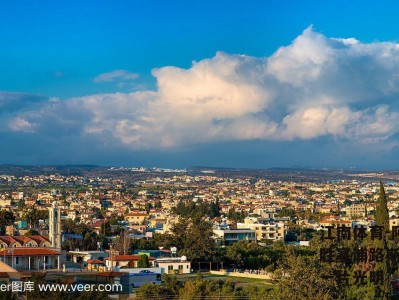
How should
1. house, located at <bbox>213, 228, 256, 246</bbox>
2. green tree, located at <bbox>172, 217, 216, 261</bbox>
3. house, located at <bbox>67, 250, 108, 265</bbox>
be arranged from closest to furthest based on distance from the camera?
1. green tree, located at <bbox>172, 217, 216, 261</bbox>
2. house, located at <bbox>67, 250, 108, 265</bbox>
3. house, located at <bbox>213, 228, 256, 246</bbox>

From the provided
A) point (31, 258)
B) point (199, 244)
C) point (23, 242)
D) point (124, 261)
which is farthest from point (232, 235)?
point (31, 258)

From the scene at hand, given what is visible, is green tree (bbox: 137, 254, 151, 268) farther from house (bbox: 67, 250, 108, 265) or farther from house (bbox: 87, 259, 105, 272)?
house (bbox: 67, 250, 108, 265)

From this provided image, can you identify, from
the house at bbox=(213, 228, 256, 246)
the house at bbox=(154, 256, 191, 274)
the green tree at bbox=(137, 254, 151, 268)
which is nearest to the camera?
the green tree at bbox=(137, 254, 151, 268)

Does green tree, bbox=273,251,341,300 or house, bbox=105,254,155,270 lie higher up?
green tree, bbox=273,251,341,300

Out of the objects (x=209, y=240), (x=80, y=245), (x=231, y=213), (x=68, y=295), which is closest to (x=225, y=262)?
(x=209, y=240)

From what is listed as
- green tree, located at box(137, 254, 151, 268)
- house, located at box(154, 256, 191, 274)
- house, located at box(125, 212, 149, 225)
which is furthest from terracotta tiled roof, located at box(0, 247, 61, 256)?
house, located at box(125, 212, 149, 225)

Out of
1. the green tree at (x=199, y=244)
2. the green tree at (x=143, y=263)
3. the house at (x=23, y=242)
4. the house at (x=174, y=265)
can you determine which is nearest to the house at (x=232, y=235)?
the green tree at (x=199, y=244)

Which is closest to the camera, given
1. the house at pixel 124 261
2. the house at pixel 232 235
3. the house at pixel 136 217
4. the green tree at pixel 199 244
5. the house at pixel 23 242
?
the house at pixel 23 242

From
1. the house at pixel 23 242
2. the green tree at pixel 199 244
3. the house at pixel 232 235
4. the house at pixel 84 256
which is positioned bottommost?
the house at pixel 232 235

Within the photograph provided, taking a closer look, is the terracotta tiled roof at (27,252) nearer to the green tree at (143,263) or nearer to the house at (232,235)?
the green tree at (143,263)

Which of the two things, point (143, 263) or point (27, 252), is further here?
point (143, 263)

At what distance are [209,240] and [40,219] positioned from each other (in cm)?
2983

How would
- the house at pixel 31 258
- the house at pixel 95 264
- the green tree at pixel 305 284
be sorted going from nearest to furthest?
1. the green tree at pixel 305 284
2. the house at pixel 31 258
3. the house at pixel 95 264

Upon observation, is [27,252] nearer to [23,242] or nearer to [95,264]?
[23,242]
